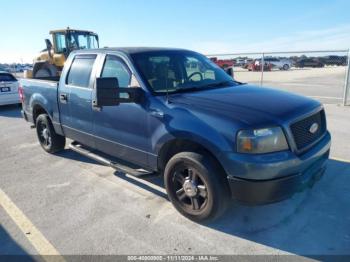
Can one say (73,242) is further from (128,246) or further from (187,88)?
(187,88)

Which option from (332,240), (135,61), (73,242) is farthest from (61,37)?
(332,240)

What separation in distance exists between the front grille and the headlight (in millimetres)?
246

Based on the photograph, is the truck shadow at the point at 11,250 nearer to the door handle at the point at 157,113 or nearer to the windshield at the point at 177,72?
the door handle at the point at 157,113

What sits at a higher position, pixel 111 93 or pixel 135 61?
pixel 135 61

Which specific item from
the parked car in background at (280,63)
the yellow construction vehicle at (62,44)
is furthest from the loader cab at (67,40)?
the parked car in background at (280,63)

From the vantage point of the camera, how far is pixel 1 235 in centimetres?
329

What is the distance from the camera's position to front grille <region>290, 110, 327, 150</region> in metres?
3.03

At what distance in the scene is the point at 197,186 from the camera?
3.27m

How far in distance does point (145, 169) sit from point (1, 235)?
1.77 m

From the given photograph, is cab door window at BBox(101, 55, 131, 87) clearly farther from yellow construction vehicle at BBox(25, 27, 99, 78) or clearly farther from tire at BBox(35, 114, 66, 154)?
yellow construction vehicle at BBox(25, 27, 99, 78)

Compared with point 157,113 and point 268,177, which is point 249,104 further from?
point 157,113

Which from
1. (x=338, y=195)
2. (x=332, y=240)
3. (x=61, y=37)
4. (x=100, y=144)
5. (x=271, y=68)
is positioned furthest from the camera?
(x=271, y=68)

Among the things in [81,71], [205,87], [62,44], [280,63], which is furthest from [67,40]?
[280,63]

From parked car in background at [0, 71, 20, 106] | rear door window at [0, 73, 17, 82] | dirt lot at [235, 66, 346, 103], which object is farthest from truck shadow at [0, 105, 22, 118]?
dirt lot at [235, 66, 346, 103]
